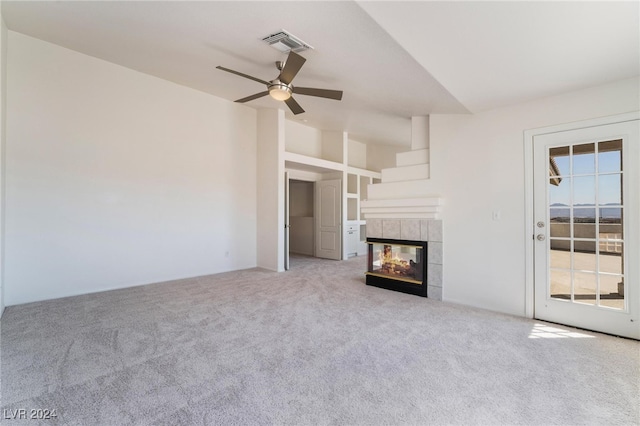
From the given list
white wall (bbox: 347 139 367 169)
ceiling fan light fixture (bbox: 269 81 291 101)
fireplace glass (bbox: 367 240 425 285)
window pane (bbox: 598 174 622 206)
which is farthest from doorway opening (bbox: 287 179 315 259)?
window pane (bbox: 598 174 622 206)

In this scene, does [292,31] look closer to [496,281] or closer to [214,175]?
[214,175]

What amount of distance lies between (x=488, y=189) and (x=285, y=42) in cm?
300

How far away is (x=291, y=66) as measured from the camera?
280 centimetres

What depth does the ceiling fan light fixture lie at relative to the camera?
3.17 meters

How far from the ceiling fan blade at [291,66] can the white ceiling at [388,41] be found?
1.00ft

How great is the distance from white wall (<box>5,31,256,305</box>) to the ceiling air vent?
262 cm

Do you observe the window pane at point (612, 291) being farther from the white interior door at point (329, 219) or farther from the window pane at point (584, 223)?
the white interior door at point (329, 219)

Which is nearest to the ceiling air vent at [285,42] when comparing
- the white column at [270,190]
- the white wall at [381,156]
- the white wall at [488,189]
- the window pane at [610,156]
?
the white wall at [488,189]

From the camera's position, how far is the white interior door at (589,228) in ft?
9.08

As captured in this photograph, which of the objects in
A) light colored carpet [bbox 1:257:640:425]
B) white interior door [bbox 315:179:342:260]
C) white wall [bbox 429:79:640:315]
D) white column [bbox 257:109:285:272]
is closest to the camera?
light colored carpet [bbox 1:257:640:425]

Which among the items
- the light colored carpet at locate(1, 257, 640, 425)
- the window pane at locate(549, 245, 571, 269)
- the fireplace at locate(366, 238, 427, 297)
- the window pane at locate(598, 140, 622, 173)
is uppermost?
the window pane at locate(598, 140, 622, 173)

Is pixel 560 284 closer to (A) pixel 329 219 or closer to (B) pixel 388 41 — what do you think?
(B) pixel 388 41

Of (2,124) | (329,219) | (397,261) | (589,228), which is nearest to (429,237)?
(397,261)

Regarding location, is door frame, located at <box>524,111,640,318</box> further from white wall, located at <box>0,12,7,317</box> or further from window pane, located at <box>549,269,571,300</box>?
white wall, located at <box>0,12,7,317</box>
